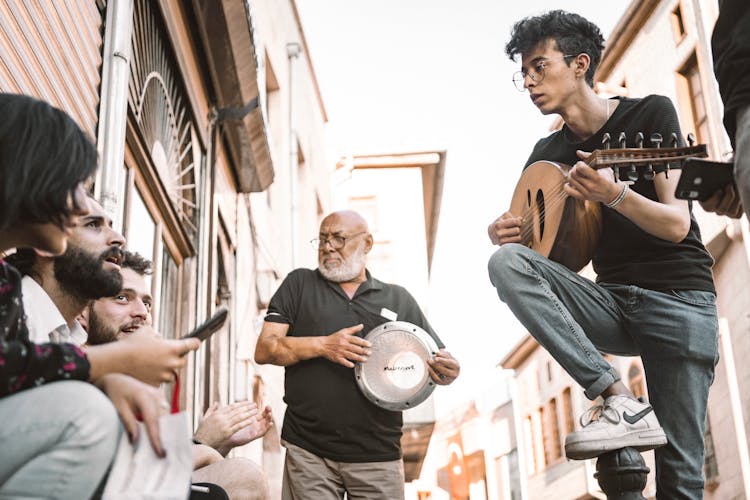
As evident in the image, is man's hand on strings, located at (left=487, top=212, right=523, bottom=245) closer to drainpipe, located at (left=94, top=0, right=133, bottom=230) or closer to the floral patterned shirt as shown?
drainpipe, located at (left=94, top=0, right=133, bottom=230)

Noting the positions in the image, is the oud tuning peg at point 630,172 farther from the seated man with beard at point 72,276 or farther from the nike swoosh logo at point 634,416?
the seated man with beard at point 72,276

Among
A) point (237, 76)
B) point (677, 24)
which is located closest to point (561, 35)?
point (237, 76)

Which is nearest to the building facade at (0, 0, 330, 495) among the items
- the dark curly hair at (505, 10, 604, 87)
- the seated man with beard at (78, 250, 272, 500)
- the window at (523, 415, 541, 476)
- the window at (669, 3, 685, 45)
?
the seated man with beard at (78, 250, 272, 500)

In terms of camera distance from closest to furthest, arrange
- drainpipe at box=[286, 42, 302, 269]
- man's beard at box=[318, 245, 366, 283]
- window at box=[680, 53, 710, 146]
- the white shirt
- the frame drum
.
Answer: the white shirt
the frame drum
man's beard at box=[318, 245, 366, 283]
drainpipe at box=[286, 42, 302, 269]
window at box=[680, 53, 710, 146]

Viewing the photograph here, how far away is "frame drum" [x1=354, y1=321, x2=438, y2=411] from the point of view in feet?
15.3

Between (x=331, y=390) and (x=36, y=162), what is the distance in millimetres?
2868

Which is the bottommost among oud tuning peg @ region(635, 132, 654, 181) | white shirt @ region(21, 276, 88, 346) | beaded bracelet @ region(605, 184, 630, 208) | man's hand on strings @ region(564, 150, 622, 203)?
white shirt @ region(21, 276, 88, 346)

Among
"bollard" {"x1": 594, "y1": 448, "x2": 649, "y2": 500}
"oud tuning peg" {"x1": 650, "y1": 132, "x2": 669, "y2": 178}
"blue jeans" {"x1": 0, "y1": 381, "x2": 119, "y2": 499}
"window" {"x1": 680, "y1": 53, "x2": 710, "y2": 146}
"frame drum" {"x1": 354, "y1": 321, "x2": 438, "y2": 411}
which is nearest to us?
"blue jeans" {"x1": 0, "y1": 381, "x2": 119, "y2": 499}

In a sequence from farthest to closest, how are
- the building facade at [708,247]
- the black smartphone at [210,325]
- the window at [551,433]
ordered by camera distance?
the window at [551,433]
the building facade at [708,247]
the black smartphone at [210,325]

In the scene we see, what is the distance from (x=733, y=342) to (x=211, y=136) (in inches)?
446

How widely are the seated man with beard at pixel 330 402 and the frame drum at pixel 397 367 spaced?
0.21ft

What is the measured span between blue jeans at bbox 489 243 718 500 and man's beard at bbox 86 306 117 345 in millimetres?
1526

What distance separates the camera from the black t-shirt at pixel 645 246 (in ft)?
12.2

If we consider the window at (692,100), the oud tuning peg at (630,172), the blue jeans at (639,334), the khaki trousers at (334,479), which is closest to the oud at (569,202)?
the oud tuning peg at (630,172)
